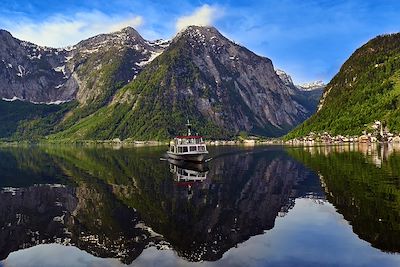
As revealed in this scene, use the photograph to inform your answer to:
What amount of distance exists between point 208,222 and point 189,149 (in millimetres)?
89646

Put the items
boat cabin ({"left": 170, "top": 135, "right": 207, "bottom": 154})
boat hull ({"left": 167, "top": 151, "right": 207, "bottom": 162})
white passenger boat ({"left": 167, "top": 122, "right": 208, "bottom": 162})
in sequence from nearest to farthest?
boat hull ({"left": 167, "top": 151, "right": 207, "bottom": 162})
white passenger boat ({"left": 167, "top": 122, "right": 208, "bottom": 162})
boat cabin ({"left": 170, "top": 135, "right": 207, "bottom": 154})

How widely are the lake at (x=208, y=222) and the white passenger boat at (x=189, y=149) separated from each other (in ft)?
149

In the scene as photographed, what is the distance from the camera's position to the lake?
38.2 m

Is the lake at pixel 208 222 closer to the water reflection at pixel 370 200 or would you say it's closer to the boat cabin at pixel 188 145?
the water reflection at pixel 370 200

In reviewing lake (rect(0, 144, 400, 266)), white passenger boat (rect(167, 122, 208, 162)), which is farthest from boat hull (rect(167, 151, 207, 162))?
lake (rect(0, 144, 400, 266))

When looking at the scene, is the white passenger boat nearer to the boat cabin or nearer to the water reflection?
the boat cabin

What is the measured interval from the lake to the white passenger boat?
4550 cm

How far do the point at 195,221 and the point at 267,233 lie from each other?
9588 mm

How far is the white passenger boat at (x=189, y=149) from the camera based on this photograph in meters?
136

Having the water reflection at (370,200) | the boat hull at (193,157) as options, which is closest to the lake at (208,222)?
the water reflection at (370,200)

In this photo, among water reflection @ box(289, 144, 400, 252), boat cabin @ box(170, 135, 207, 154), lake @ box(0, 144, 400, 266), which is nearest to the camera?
lake @ box(0, 144, 400, 266)

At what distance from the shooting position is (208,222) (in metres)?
51.4

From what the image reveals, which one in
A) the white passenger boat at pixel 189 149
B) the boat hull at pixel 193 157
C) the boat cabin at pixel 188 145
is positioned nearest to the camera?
the boat hull at pixel 193 157

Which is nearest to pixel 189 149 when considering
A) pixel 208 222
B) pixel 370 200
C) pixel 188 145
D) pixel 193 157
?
pixel 188 145
